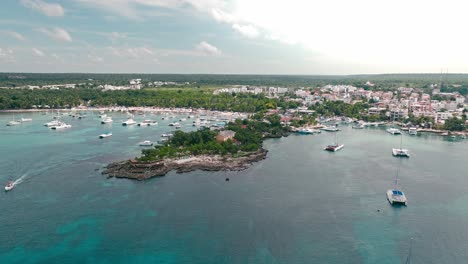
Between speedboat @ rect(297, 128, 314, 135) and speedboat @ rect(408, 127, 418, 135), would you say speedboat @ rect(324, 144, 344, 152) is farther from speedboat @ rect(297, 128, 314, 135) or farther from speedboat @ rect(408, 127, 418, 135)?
speedboat @ rect(408, 127, 418, 135)

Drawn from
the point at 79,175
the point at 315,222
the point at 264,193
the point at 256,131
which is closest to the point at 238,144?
the point at 256,131

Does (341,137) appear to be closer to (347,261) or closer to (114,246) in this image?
(347,261)

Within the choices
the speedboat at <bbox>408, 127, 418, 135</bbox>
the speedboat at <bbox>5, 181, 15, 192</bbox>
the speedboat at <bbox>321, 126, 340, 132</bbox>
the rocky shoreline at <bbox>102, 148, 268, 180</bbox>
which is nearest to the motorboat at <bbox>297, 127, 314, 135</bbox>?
the speedboat at <bbox>321, 126, 340, 132</bbox>

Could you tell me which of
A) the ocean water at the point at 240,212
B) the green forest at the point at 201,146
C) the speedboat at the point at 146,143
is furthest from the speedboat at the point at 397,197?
the speedboat at the point at 146,143

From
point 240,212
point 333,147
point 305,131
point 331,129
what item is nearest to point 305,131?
point 305,131

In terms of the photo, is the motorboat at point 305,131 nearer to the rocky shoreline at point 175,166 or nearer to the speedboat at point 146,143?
the rocky shoreline at point 175,166

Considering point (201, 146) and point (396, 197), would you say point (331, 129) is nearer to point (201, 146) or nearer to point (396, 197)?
point (201, 146)
